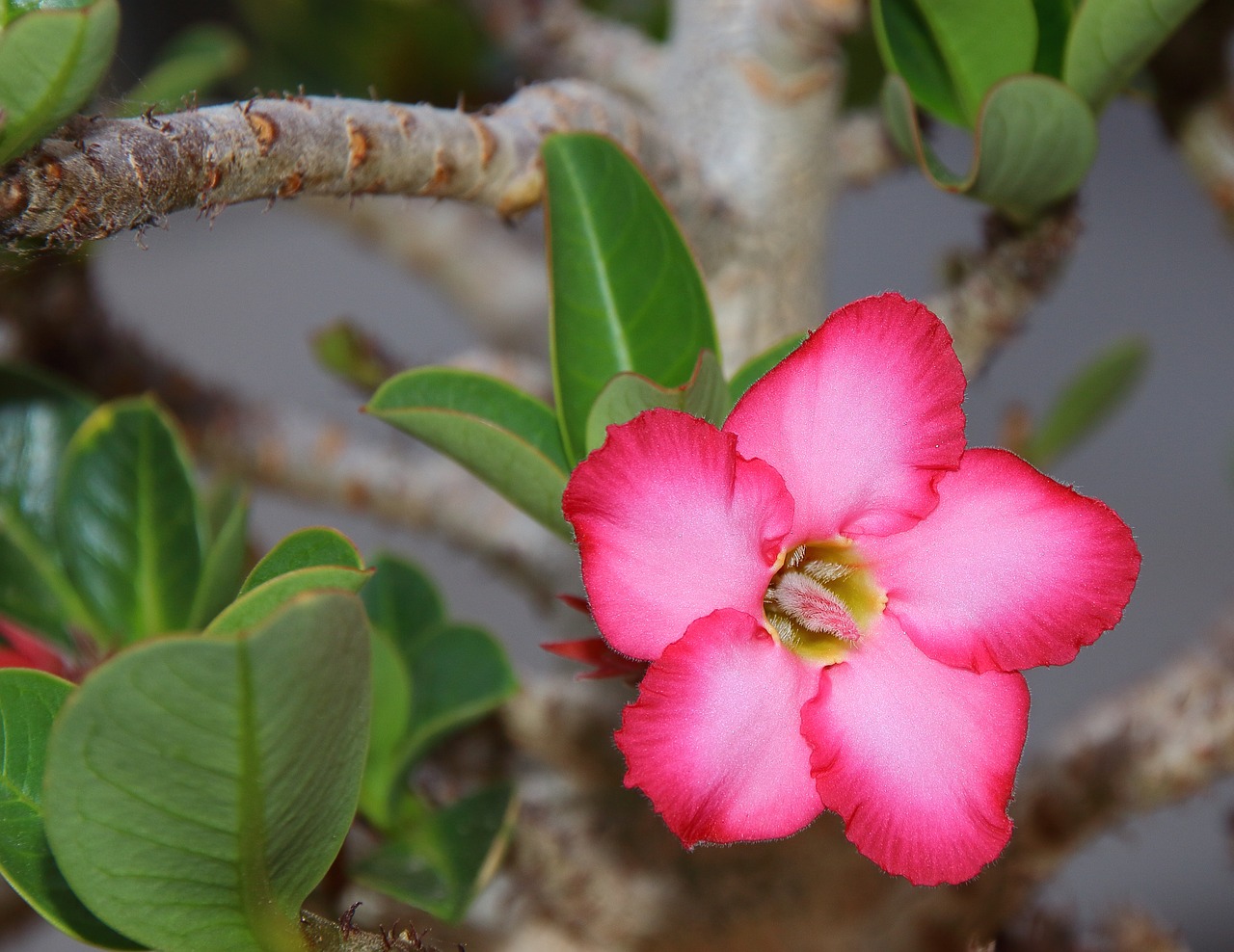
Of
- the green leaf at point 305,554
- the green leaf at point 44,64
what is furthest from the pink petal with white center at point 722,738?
the green leaf at point 44,64

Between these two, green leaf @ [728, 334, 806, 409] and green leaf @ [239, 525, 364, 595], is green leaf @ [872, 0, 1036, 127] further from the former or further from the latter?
green leaf @ [239, 525, 364, 595]

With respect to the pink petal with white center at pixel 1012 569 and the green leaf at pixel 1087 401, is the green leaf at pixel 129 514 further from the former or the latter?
the green leaf at pixel 1087 401

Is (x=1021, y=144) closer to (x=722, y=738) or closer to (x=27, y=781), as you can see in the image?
(x=722, y=738)

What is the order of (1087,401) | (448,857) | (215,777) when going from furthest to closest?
(1087,401) → (448,857) → (215,777)

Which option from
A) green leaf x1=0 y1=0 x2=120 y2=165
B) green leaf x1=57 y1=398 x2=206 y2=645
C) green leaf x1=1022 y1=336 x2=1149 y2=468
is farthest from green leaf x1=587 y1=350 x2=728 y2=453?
green leaf x1=1022 y1=336 x2=1149 y2=468

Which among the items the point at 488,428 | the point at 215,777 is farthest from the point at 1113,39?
the point at 215,777

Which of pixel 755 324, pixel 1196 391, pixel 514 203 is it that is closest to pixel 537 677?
pixel 755 324
